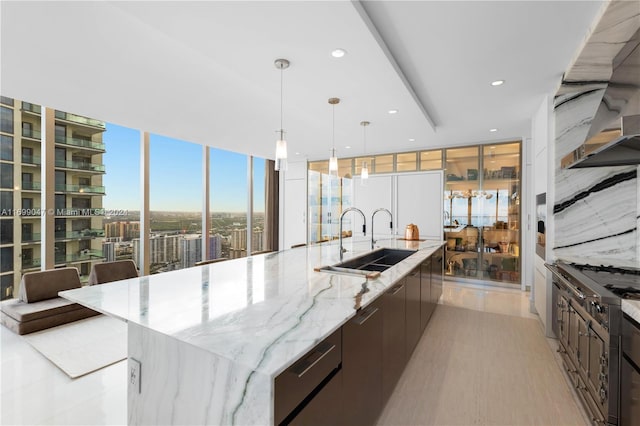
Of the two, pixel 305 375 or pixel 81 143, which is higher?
pixel 81 143

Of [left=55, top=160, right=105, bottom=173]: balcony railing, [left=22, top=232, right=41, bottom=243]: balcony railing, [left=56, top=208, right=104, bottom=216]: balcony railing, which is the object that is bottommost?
[left=22, top=232, right=41, bottom=243]: balcony railing

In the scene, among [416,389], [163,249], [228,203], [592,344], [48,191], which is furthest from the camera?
[228,203]

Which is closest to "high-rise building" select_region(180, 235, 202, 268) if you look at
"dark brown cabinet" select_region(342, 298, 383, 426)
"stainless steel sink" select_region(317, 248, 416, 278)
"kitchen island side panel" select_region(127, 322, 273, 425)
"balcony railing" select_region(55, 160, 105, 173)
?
"balcony railing" select_region(55, 160, 105, 173)

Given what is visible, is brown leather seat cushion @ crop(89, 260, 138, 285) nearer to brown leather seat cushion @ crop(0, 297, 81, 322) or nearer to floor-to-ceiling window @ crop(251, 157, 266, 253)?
brown leather seat cushion @ crop(0, 297, 81, 322)

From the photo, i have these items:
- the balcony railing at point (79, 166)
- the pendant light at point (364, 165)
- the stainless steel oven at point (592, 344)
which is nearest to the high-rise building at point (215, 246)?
the balcony railing at point (79, 166)

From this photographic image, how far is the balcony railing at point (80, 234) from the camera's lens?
4.07 metres

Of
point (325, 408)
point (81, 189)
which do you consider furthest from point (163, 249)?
point (325, 408)

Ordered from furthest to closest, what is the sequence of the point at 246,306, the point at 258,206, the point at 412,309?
the point at 258,206 < the point at 412,309 < the point at 246,306

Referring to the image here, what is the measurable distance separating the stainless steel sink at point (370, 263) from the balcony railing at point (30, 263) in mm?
4165

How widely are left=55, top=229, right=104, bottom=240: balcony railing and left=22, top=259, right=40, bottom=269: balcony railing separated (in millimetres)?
372

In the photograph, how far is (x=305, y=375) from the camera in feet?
3.38

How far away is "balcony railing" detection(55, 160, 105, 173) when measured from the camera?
13.3 ft

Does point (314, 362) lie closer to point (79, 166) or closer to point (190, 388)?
point (190, 388)

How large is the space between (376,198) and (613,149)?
4.16 m
